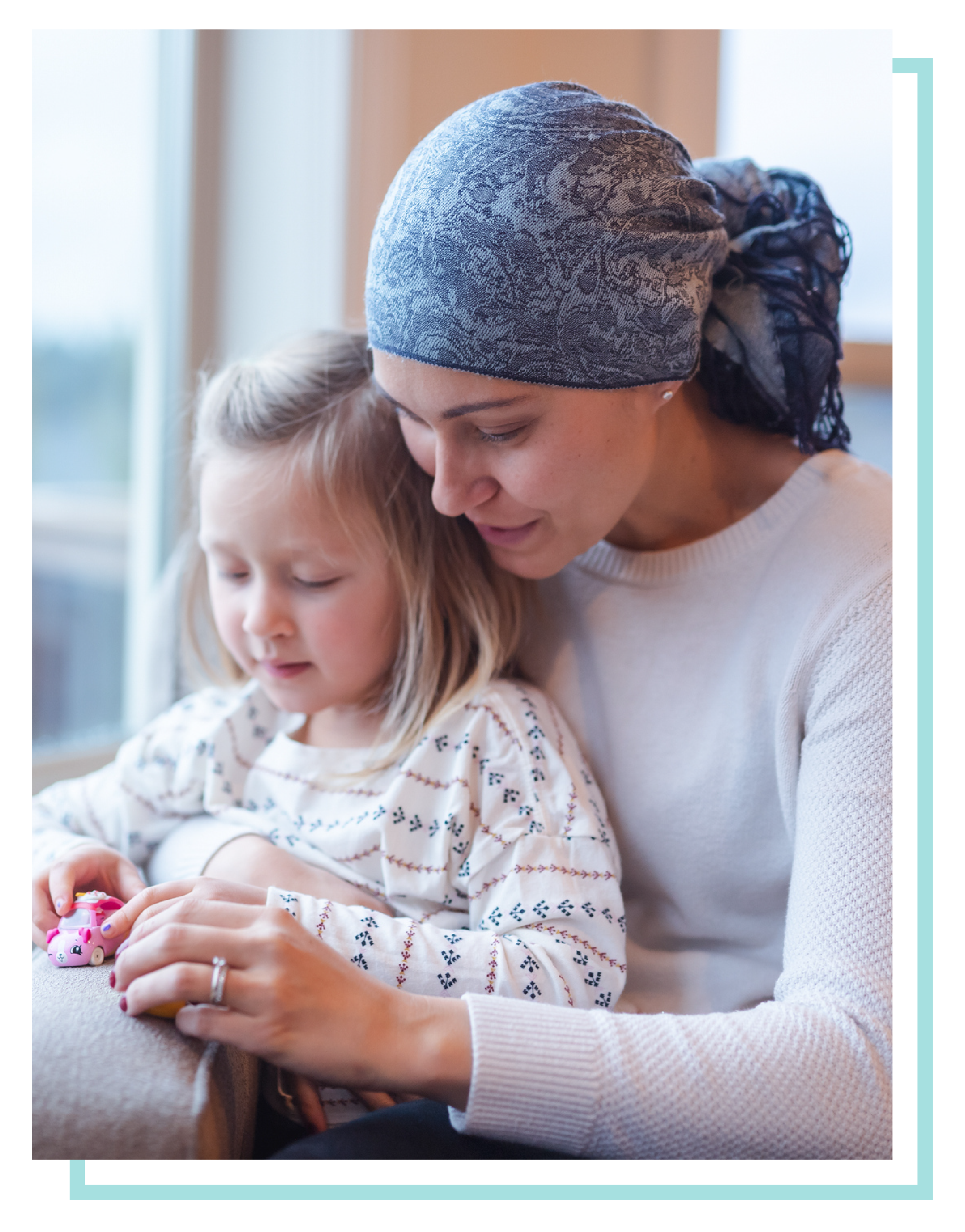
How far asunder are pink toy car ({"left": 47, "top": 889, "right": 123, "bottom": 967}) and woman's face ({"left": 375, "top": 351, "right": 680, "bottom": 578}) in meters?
0.42

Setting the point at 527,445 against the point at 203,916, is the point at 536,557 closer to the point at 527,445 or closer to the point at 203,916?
the point at 527,445

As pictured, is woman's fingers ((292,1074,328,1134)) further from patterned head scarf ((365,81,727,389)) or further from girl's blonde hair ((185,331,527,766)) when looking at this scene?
patterned head scarf ((365,81,727,389))

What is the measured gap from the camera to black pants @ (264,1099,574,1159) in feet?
2.44

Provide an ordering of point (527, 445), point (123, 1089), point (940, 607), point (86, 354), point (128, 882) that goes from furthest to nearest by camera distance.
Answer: point (86, 354) < point (128, 882) < point (527, 445) < point (940, 607) < point (123, 1089)

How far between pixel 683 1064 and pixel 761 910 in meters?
0.33

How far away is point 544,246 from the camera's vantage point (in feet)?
2.70

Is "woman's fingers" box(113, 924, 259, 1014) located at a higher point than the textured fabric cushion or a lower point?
higher

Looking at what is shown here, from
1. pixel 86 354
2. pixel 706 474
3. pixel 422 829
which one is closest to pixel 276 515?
pixel 422 829

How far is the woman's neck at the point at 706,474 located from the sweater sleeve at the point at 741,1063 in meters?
0.36

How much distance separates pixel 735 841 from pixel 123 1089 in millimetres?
578

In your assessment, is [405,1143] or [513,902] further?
[513,902]
